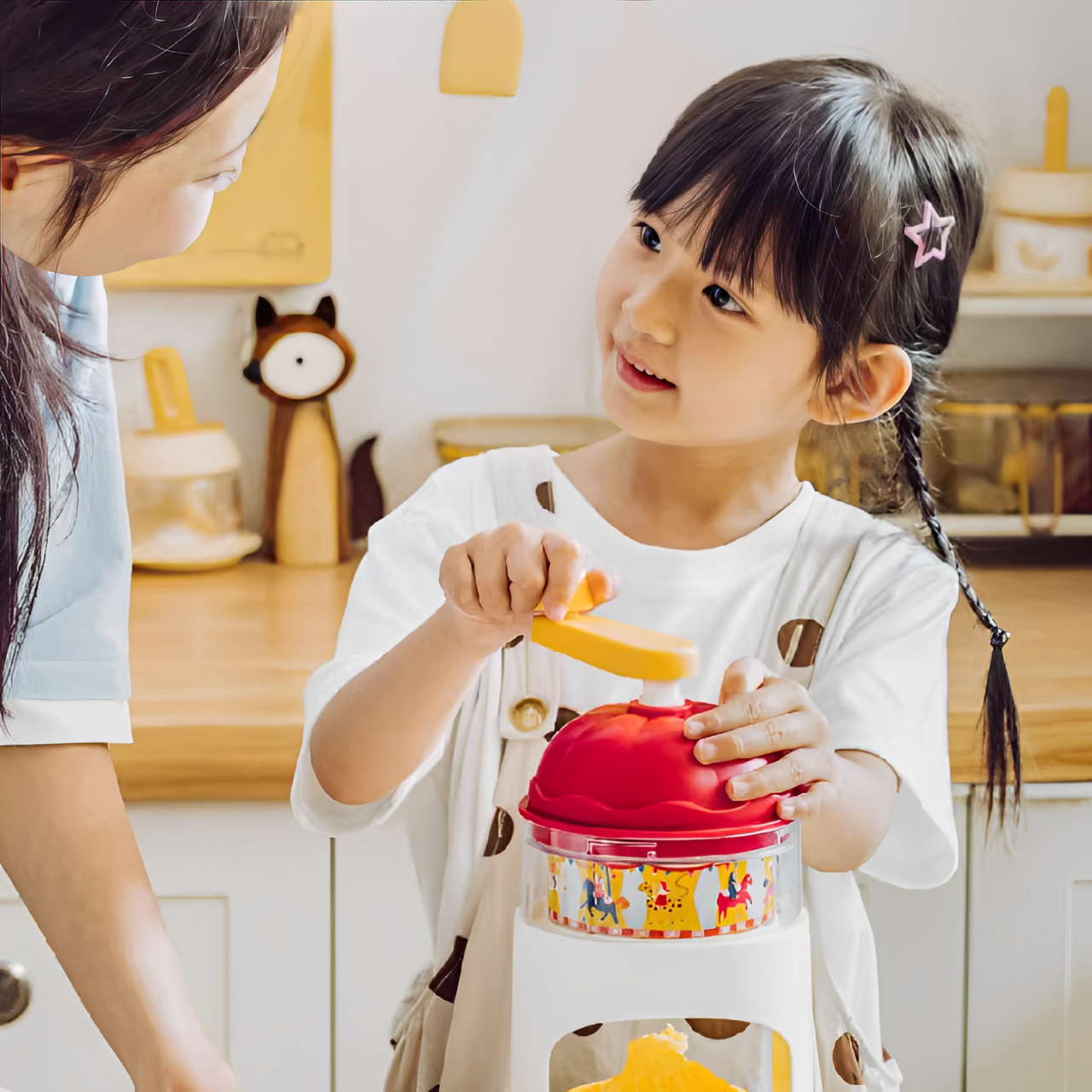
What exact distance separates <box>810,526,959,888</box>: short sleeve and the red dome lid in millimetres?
162

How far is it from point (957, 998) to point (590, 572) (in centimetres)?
48

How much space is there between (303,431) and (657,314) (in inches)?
20.9

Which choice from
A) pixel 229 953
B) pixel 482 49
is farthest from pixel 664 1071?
pixel 482 49

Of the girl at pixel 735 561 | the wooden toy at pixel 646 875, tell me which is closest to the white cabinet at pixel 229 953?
the girl at pixel 735 561

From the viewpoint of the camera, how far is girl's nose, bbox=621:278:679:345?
560 mm

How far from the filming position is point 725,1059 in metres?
0.60

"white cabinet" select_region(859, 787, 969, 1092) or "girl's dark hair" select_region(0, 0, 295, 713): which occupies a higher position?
"girl's dark hair" select_region(0, 0, 295, 713)

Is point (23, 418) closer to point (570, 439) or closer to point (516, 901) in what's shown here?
point (516, 901)

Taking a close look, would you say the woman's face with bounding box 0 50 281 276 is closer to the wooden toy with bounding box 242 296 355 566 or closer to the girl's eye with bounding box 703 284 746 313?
the girl's eye with bounding box 703 284 746 313

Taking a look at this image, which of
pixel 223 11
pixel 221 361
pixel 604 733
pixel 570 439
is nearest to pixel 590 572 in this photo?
pixel 604 733

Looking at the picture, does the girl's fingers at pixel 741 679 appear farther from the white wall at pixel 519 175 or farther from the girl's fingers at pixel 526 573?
the white wall at pixel 519 175

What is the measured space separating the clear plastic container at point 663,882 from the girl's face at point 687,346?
0.19m

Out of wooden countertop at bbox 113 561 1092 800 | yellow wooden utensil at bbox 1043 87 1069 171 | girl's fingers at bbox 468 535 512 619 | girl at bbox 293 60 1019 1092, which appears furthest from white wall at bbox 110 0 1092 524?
girl's fingers at bbox 468 535 512 619

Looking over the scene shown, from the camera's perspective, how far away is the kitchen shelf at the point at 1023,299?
3.22 ft
